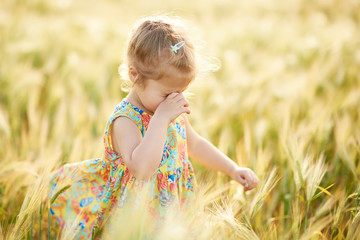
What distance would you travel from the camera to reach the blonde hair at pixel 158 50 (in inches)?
43.4

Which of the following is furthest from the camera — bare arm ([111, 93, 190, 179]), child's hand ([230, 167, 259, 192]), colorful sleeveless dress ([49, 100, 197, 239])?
child's hand ([230, 167, 259, 192])

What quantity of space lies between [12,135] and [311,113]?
161 cm

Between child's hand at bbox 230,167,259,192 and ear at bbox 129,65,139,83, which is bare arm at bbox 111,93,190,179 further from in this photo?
child's hand at bbox 230,167,259,192

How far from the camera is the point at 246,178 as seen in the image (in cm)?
136

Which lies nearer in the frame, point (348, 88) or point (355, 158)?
point (355, 158)

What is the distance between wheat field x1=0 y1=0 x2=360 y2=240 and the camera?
1201mm

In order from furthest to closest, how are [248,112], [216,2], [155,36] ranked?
[216,2]
[248,112]
[155,36]

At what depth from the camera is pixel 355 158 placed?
1527 mm

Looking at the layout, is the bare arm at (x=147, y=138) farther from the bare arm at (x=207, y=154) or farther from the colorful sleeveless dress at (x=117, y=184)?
the bare arm at (x=207, y=154)

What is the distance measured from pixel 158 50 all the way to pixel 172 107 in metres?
0.18

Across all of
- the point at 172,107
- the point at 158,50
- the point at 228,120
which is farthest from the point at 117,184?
the point at 228,120

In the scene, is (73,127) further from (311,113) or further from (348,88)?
(348,88)

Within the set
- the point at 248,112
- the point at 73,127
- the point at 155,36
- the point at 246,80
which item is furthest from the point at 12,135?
the point at 246,80

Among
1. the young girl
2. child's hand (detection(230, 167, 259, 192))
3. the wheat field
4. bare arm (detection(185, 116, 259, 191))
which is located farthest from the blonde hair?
child's hand (detection(230, 167, 259, 192))
